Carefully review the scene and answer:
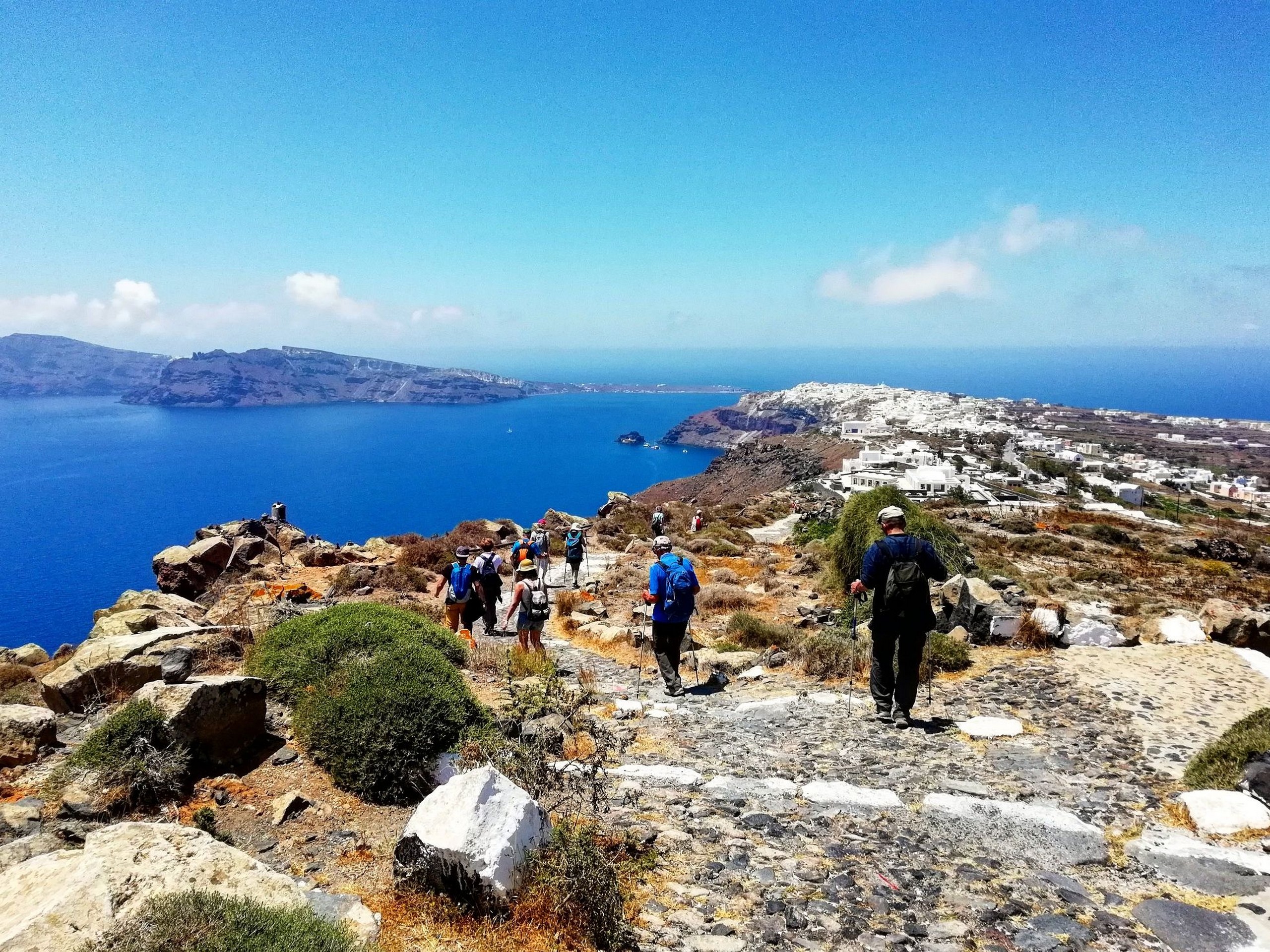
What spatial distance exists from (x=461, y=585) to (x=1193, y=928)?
31.7ft

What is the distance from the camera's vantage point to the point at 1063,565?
705 inches

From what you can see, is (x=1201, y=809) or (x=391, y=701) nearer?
(x=1201, y=809)

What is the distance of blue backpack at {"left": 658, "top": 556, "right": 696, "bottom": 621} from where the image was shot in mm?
8180

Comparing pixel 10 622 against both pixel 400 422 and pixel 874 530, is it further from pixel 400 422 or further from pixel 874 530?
pixel 400 422

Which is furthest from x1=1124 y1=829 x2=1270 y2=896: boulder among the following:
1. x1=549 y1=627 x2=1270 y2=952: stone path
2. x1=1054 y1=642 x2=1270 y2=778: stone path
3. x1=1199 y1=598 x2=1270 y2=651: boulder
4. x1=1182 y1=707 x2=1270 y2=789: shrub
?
x1=1199 y1=598 x2=1270 y2=651: boulder

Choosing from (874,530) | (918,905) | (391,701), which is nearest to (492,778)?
(391,701)

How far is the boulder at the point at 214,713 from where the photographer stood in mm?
5453

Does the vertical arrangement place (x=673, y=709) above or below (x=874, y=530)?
below

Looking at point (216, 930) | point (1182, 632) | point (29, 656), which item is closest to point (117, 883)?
point (216, 930)

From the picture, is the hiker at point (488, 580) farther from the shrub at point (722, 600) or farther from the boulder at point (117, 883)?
the boulder at point (117, 883)

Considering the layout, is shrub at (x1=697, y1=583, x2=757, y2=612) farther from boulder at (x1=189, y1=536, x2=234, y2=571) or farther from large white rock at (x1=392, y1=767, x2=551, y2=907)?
A: boulder at (x1=189, y1=536, x2=234, y2=571)

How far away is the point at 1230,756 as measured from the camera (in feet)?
16.8

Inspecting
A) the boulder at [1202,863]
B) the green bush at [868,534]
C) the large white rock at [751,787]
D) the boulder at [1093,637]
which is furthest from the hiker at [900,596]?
the green bush at [868,534]

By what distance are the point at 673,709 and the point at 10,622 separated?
193ft
